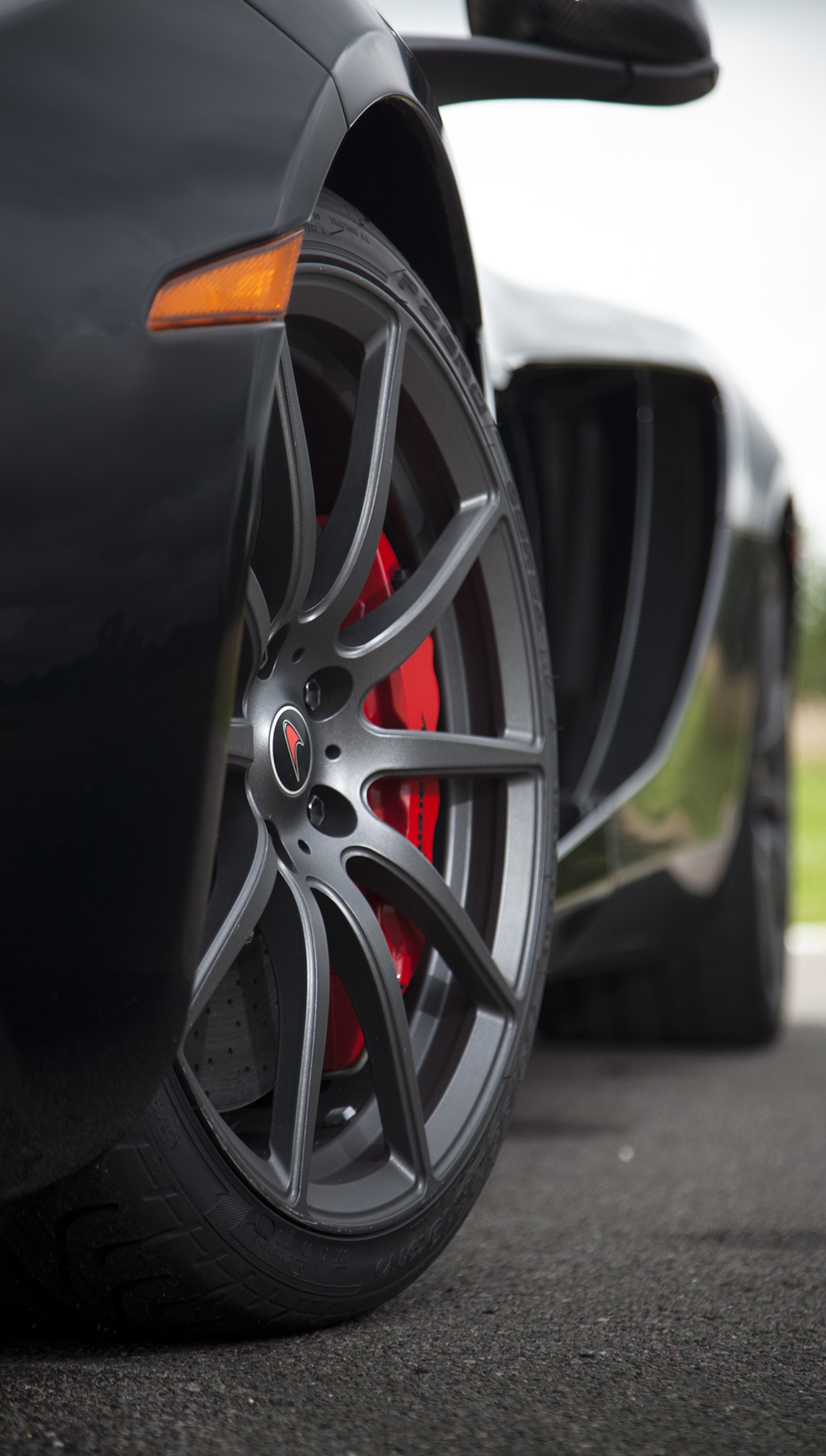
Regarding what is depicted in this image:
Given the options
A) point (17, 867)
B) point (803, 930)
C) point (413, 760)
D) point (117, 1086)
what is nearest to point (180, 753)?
point (17, 867)

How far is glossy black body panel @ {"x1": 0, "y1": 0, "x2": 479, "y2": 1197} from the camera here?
985mm

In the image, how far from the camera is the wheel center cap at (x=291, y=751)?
1287 millimetres

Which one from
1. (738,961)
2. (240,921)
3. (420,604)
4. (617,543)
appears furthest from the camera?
(738,961)

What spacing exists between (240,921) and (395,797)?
368 mm

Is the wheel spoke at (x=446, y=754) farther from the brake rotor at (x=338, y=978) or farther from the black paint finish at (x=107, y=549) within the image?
the black paint finish at (x=107, y=549)

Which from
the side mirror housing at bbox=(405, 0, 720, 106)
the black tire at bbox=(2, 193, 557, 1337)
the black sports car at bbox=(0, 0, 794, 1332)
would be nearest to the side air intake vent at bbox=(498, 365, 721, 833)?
the black sports car at bbox=(0, 0, 794, 1332)

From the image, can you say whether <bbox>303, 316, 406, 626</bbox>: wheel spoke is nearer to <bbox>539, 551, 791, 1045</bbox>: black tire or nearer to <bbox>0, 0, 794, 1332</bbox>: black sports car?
<bbox>0, 0, 794, 1332</bbox>: black sports car

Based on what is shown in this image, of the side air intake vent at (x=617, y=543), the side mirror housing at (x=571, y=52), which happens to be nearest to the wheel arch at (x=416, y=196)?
the side mirror housing at (x=571, y=52)

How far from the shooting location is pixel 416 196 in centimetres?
149

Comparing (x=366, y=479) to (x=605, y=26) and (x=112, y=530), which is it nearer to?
(x=112, y=530)

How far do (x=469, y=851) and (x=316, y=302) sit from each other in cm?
63

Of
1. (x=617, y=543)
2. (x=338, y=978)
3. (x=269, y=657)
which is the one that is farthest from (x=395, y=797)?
(x=617, y=543)

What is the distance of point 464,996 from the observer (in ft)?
5.10

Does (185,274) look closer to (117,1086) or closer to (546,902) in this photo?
(117,1086)
